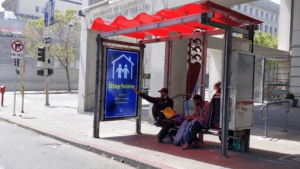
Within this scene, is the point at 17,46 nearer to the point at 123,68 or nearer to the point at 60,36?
the point at 123,68

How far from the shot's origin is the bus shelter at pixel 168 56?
287 inches

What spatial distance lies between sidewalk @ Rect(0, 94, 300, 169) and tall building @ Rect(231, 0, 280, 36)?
192 feet

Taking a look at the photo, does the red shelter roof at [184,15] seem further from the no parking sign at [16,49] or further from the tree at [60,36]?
the tree at [60,36]

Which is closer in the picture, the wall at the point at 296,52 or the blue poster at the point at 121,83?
the blue poster at the point at 121,83

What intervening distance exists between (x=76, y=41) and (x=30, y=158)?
101 feet

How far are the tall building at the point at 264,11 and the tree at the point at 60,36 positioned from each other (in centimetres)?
3891

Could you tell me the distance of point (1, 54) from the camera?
152 ft

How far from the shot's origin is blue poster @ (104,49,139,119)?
9.81 m

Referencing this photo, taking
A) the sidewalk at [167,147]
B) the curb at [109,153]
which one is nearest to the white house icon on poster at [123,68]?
the sidewalk at [167,147]

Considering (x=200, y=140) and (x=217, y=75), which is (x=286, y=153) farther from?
(x=217, y=75)

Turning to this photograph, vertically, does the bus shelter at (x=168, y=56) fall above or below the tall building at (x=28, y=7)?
below

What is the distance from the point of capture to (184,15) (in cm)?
805

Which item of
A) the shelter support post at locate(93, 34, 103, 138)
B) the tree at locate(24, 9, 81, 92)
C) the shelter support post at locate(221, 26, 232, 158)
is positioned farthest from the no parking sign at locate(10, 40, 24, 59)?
the tree at locate(24, 9, 81, 92)

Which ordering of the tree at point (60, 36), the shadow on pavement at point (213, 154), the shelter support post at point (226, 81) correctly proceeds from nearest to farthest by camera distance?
the shadow on pavement at point (213, 154)
the shelter support post at point (226, 81)
the tree at point (60, 36)
